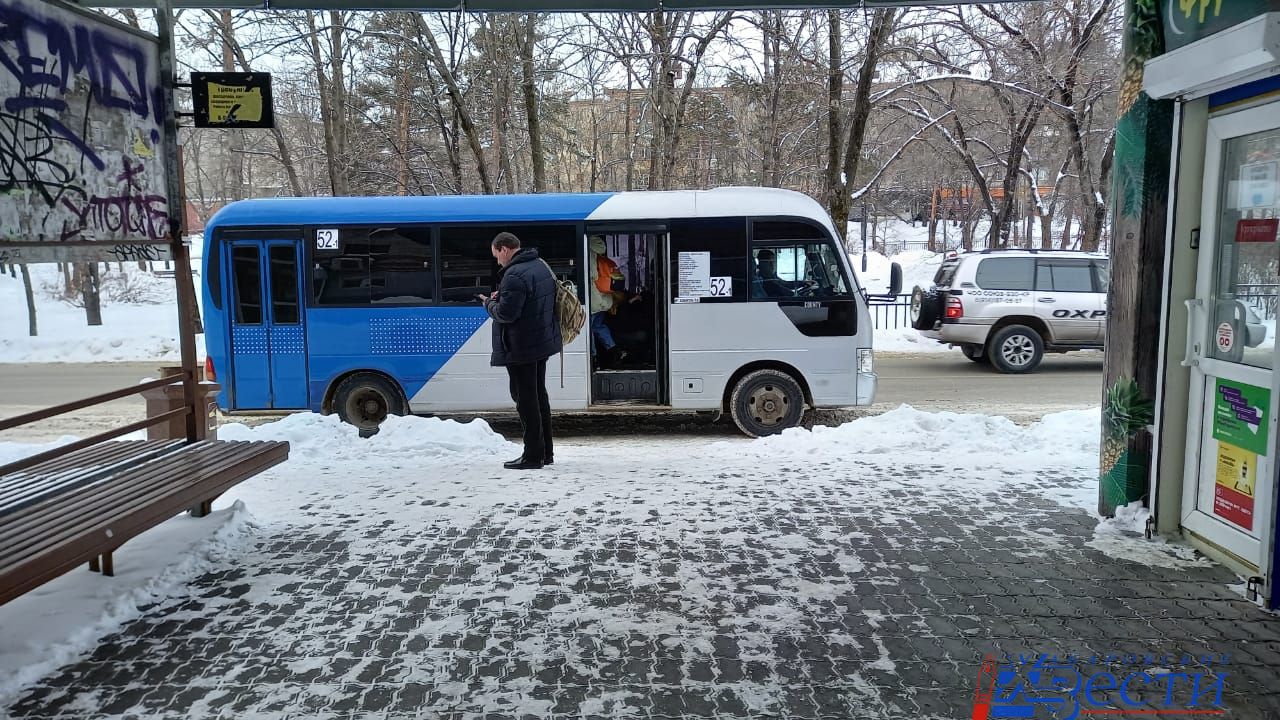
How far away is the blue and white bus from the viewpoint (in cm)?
1009

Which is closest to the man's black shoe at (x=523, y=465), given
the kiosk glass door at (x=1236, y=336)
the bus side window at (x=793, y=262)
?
the bus side window at (x=793, y=262)

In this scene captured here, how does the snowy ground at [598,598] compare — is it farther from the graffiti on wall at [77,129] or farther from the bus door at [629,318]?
the bus door at [629,318]

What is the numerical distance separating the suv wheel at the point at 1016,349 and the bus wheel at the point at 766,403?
6.87 meters

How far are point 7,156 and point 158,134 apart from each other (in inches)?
44.0

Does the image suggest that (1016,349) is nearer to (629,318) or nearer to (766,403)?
(766,403)

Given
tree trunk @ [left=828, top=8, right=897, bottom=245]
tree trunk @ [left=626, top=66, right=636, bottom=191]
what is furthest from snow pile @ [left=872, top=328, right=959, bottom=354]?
tree trunk @ [left=626, top=66, right=636, bottom=191]

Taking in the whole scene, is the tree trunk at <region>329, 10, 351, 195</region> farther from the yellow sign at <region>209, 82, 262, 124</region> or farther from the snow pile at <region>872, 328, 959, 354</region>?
the yellow sign at <region>209, 82, 262, 124</region>

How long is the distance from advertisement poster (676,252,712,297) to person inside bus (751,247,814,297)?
0.54 m

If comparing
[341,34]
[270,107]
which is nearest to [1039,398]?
[270,107]

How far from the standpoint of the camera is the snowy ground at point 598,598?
3.42 metres

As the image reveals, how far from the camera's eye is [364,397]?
10438mm

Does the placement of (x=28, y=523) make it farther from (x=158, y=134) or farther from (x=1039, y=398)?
(x=1039, y=398)

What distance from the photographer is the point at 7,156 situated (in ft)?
14.0

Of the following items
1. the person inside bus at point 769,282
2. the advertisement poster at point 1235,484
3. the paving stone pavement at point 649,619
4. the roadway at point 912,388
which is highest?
the person inside bus at point 769,282
